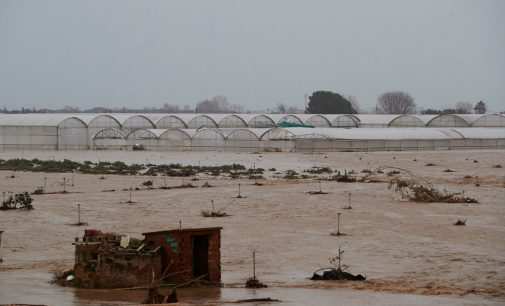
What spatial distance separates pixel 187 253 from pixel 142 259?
832 millimetres

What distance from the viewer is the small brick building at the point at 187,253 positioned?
17.9 meters

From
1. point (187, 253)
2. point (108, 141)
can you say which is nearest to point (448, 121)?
point (108, 141)

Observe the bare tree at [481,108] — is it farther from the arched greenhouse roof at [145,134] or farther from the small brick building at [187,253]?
the small brick building at [187,253]

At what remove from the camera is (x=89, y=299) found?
16.6m

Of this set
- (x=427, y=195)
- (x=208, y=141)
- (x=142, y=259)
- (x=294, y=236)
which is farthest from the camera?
(x=208, y=141)

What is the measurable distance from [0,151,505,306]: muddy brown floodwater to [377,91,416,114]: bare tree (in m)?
112

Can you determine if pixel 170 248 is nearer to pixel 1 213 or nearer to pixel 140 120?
pixel 1 213

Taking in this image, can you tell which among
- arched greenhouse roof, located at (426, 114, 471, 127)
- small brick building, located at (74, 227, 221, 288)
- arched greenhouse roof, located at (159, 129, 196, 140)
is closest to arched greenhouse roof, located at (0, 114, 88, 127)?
arched greenhouse roof, located at (159, 129, 196, 140)

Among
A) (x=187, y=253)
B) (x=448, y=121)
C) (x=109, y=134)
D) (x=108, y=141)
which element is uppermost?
(x=448, y=121)

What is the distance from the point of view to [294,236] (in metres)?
24.7

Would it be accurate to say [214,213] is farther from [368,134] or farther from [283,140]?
[368,134]

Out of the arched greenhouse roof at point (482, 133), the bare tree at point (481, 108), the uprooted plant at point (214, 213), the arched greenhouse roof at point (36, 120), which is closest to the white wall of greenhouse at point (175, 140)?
the arched greenhouse roof at point (36, 120)

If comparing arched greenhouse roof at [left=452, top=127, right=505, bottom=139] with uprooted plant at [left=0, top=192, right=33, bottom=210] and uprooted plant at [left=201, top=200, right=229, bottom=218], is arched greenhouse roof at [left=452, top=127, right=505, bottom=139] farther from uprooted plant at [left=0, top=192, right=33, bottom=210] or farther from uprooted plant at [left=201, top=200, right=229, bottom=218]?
uprooted plant at [left=0, top=192, right=33, bottom=210]

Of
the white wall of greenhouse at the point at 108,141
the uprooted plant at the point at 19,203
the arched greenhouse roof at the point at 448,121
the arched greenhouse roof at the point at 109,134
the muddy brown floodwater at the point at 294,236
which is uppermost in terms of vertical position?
the arched greenhouse roof at the point at 448,121
